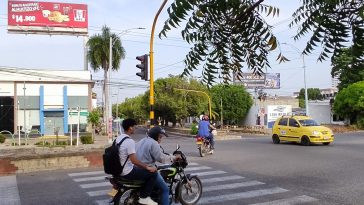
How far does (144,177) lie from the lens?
24.2 feet

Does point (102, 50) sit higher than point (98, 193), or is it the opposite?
point (102, 50)

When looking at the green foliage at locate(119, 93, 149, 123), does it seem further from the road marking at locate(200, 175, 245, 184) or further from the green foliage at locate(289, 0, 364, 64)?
the green foliage at locate(289, 0, 364, 64)

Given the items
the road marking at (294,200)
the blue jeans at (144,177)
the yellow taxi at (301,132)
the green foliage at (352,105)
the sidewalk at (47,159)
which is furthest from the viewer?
the green foliage at (352,105)

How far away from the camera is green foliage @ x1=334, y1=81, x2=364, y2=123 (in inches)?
1587

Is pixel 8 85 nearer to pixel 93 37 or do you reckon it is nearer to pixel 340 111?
pixel 93 37

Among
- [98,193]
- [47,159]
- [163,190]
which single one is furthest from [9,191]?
[163,190]

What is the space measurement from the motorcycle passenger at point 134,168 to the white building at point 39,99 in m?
35.2

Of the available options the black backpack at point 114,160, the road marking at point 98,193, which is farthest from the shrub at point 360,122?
the black backpack at point 114,160

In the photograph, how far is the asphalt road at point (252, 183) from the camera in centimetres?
898

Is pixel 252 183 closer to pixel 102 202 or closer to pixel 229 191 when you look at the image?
pixel 229 191

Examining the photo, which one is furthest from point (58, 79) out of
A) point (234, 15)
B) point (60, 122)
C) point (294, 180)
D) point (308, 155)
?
point (234, 15)

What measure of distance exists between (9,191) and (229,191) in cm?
516

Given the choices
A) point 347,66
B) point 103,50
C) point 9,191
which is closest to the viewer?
point 347,66

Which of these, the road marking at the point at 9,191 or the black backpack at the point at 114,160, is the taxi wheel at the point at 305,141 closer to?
the road marking at the point at 9,191
